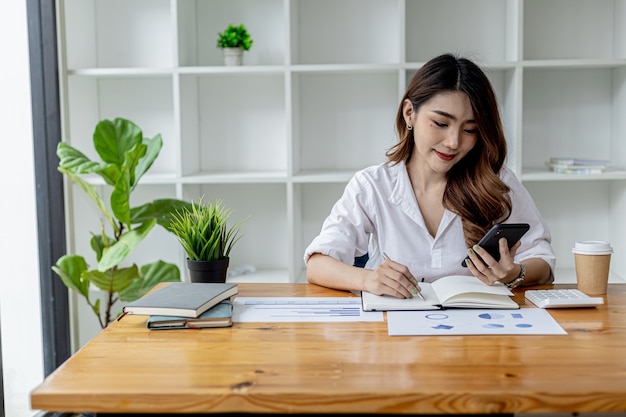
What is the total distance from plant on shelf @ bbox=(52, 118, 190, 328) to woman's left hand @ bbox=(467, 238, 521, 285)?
137cm

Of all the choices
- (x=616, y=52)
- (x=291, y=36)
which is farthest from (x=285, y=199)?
(x=616, y=52)

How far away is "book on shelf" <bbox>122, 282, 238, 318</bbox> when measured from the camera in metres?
1.65

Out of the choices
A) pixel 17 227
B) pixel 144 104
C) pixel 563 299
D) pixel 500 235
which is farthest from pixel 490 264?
pixel 144 104

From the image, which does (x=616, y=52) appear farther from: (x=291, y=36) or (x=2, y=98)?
(x=2, y=98)

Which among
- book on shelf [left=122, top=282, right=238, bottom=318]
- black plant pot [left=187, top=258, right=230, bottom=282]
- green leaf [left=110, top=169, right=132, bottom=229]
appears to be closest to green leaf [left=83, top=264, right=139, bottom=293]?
green leaf [left=110, top=169, right=132, bottom=229]

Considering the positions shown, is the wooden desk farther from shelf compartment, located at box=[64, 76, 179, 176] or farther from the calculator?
shelf compartment, located at box=[64, 76, 179, 176]

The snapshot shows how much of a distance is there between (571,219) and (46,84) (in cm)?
243

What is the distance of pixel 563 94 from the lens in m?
3.48

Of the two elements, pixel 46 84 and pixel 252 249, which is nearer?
pixel 46 84

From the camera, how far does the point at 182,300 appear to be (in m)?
1.71

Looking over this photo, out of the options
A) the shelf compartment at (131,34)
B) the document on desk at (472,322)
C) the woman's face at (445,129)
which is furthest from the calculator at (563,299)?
the shelf compartment at (131,34)

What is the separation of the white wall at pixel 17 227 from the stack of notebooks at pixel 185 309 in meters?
1.23

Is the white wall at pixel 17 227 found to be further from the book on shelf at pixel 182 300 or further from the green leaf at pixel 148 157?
the book on shelf at pixel 182 300

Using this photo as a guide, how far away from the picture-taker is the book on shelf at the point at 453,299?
5.73 ft
